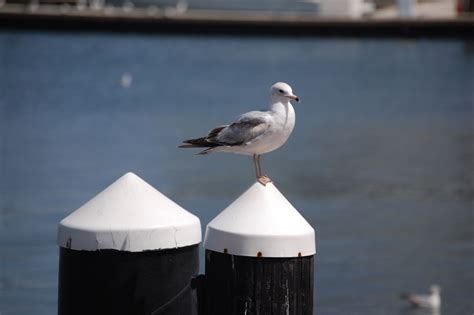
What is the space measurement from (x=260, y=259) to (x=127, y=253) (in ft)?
1.82

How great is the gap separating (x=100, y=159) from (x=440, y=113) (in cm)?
1825

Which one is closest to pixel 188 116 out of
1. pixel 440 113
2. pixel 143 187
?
pixel 440 113

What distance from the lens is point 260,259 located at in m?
4.98

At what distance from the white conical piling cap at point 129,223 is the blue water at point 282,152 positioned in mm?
6645

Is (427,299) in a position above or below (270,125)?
below

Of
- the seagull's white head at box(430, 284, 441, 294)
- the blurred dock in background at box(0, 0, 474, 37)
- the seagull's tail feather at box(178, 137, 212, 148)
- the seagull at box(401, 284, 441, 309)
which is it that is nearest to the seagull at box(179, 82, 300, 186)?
the seagull's tail feather at box(178, 137, 212, 148)

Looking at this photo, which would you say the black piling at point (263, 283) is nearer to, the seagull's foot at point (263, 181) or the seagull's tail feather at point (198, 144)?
the seagull's foot at point (263, 181)

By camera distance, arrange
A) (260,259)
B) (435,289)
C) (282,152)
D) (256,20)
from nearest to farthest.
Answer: (260,259), (435,289), (282,152), (256,20)

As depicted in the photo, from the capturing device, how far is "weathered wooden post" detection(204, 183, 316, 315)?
4980 millimetres

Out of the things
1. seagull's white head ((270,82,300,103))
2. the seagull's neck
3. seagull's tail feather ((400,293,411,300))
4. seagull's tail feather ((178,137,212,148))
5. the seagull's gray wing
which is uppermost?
seagull's white head ((270,82,300,103))

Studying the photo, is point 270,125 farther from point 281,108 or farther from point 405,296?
point 405,296

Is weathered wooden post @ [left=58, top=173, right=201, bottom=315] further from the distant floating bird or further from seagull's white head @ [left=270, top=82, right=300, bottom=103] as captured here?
the distant floating bird

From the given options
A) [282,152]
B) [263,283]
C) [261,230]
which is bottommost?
[282,152]

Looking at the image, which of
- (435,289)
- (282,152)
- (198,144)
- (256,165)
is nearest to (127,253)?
(256,165)
